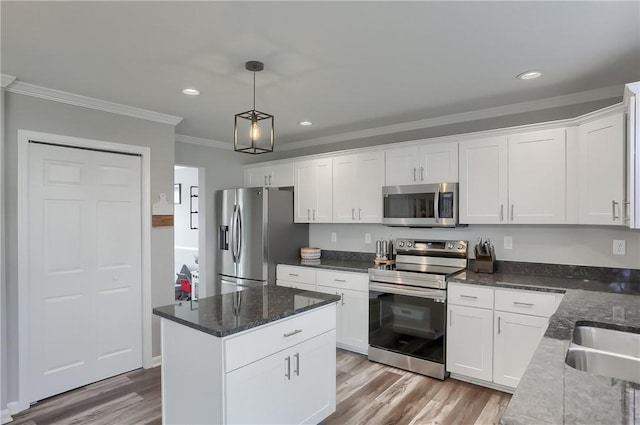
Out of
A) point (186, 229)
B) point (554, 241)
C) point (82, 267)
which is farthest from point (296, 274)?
point (186, 229)

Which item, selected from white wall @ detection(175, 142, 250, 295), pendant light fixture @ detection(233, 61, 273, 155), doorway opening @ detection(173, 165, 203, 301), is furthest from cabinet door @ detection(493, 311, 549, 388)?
doorway opening @ detection(173, 165, 203, 301)

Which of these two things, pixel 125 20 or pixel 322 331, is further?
pixel 322 331

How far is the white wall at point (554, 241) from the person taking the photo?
2.92 metres

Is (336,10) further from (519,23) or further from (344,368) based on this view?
(344,368)

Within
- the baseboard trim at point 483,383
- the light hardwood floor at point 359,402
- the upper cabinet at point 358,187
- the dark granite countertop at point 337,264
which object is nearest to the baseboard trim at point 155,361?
the light hardwood floor at point 359,402

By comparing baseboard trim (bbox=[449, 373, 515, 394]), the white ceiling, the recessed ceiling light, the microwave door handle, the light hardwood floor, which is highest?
the white ceiling

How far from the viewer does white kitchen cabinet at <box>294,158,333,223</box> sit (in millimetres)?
4348

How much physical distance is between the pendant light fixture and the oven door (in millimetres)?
1814

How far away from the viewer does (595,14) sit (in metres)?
1.83

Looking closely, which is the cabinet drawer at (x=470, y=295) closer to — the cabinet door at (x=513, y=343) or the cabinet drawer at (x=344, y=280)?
the cabinet door at (x=513, y=343)

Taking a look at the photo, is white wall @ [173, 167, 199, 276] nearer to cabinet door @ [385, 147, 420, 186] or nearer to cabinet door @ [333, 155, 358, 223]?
cabinet door @ [333, 155, 358, 223]

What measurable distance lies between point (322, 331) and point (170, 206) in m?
2.21

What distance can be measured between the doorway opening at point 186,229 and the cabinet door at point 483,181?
4.44 meters

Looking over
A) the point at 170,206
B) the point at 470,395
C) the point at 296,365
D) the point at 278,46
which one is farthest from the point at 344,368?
the point at 278,46
